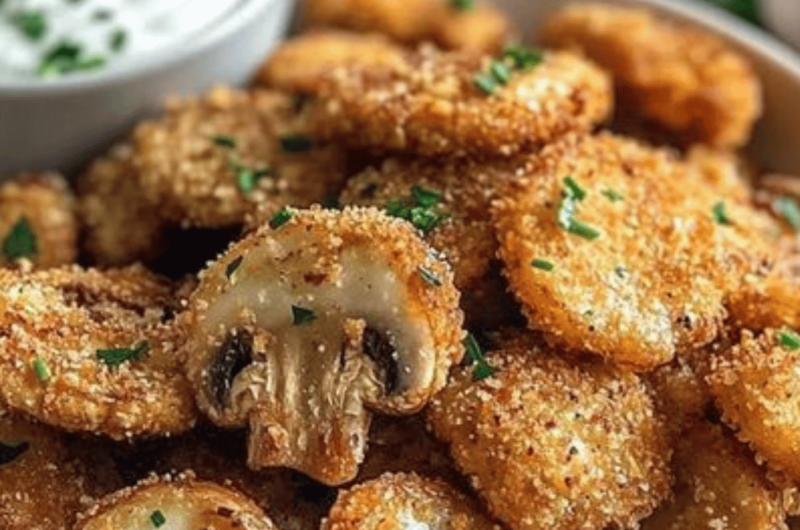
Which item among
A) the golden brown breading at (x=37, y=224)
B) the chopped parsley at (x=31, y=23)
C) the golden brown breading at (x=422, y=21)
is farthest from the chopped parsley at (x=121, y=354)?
the golden brown breading at (x=422, y=21)

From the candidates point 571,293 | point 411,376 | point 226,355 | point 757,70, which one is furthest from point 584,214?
point 757,70

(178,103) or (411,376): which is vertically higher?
(411,376)

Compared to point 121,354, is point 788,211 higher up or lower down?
higher up

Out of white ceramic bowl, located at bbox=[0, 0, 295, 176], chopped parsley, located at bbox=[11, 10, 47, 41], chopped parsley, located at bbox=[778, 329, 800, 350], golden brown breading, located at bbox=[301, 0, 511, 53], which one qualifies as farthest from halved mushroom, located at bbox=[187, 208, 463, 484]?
golden brown breading, located at bbox=[301, 0, 511, 53]

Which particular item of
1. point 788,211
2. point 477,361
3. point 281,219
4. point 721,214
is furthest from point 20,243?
point 788,211

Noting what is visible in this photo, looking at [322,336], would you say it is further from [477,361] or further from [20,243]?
[20,243]

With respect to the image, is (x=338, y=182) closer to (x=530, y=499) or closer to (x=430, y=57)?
(x=430, y=57)

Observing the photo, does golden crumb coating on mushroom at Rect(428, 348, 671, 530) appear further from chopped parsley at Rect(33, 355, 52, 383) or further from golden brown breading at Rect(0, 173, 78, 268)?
golden brown breading at Rect(0, 173, 78, 268)

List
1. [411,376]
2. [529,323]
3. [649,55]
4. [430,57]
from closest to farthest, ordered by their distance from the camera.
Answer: [411,376] < [529,323] < [430,57] < [649,55]
